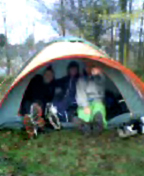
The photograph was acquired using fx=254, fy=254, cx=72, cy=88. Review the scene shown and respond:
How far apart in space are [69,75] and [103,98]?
775 mm

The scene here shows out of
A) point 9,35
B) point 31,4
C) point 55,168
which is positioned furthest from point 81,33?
point 55,168

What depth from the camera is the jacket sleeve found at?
162 inches

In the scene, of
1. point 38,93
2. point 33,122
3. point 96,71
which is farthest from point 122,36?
point 33,122

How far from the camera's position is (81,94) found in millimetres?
4188

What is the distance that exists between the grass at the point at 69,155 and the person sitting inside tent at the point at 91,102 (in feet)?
0.58

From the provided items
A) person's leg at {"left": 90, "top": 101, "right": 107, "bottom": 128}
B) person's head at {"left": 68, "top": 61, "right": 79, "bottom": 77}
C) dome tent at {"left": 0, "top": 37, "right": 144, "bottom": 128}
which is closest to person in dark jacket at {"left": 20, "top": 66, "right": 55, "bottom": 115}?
dome tent at {"left": 0, "top": 37, "right": 144, "bottom": 128}

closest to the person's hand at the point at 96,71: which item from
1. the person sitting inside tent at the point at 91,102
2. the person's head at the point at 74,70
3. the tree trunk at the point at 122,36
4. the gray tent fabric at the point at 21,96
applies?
the person sitting inside tent at the point at 91,102

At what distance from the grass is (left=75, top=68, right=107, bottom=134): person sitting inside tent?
176 millimetres

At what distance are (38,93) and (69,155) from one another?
1532 mm

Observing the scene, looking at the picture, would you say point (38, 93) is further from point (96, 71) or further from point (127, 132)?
point (127, 132)

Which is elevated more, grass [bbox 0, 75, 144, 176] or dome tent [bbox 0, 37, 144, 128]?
dome tent [bbox 0, 37, 144, 128]

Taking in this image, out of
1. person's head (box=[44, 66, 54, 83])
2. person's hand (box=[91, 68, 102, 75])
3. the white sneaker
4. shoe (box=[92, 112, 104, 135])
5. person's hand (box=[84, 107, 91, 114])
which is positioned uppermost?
person's hand (box=[91, 68, 102, 75])

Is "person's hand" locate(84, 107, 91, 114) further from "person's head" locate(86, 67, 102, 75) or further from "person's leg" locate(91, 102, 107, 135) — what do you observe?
"person's head" locate(86, 67, 102, 75)

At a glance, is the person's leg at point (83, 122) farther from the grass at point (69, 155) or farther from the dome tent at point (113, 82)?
the dome tent at point (113, 82)
